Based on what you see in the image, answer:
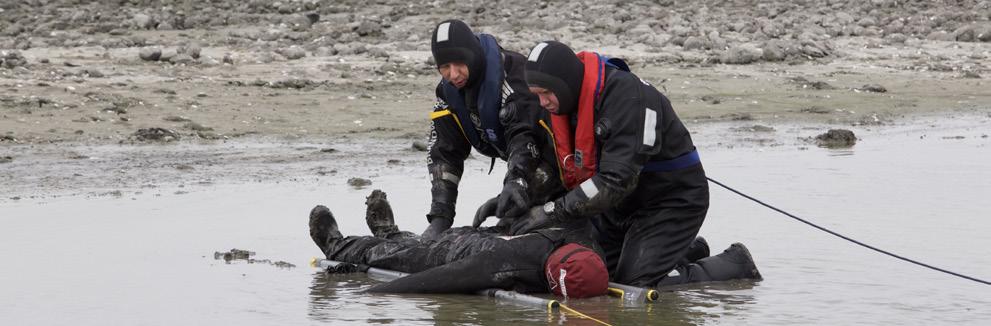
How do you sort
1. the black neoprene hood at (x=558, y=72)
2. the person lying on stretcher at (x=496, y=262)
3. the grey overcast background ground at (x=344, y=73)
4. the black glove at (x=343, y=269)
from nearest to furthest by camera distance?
the black neoprene hood at (x=558, y=72) → the person lying on stretcher at (x=496, y=262) → the black glove at (x=343, y=269) → the grey overcast background ground at (x=344, y=73)

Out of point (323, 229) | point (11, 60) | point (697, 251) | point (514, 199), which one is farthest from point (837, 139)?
point (11, 60)

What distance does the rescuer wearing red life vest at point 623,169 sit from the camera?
6.73 metres

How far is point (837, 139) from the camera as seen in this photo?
1402cm

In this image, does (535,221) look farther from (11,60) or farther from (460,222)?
Answer: (11,60)

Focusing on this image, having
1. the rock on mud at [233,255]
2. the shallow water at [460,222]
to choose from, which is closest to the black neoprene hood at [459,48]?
the shallow water at [460,222]

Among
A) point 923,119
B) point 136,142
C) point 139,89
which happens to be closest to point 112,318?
point 136,142

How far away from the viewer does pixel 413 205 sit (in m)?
10.2

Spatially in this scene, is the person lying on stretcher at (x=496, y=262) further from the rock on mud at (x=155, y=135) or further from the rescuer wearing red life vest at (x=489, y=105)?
the rock on mud at (x=155, y=135)

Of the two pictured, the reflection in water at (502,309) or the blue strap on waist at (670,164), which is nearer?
the reflection in water at (502,309)

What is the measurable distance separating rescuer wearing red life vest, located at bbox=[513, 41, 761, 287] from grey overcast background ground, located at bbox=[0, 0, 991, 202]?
178 inches

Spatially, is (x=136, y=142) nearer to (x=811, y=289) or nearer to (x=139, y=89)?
(x=139, y=89)

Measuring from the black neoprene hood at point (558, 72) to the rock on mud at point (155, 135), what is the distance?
692cm

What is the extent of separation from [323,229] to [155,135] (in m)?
5.40

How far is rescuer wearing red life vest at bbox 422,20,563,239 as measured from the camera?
717cm
